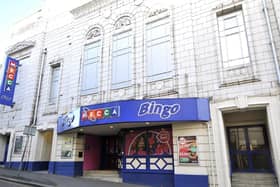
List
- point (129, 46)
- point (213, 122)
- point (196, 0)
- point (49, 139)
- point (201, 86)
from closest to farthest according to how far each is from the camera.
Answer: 1. point (213, 122)
2. point (201, 86)
3. point (196, 0)
4. point (129, 46)
5. point (49, 139)

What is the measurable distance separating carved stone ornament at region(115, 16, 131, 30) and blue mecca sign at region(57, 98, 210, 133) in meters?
5.50

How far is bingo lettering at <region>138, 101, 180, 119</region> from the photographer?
349 inches

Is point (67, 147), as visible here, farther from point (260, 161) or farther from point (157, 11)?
point (260, 161)

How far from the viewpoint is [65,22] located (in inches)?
645

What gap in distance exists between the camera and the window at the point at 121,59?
471 inches

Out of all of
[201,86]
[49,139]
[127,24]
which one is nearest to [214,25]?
[201,86]

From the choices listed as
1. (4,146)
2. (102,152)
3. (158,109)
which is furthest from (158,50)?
(4,146)

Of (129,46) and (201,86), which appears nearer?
(201,86)

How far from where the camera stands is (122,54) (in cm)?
1248

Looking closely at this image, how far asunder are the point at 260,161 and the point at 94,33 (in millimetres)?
11645

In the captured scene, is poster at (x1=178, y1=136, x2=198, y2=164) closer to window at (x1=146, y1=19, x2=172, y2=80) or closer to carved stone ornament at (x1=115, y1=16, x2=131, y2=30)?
window at (x1=146, y1=19, x2=172, y2=80)

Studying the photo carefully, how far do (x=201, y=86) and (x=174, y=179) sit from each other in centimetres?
421

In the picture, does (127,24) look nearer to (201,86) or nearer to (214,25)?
(214,25)

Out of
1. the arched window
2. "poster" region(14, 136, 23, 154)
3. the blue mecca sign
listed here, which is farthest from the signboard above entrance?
"poster" region(14, 136, 23, 154)
